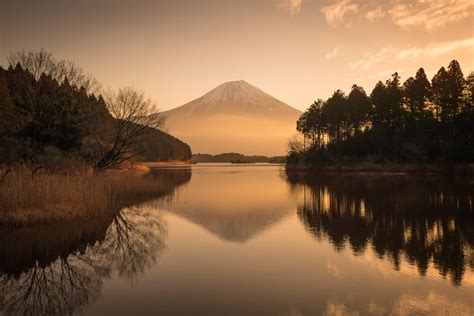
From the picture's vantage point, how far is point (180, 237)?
1399cm

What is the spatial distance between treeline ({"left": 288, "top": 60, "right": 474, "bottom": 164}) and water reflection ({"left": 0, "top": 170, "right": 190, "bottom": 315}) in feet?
168

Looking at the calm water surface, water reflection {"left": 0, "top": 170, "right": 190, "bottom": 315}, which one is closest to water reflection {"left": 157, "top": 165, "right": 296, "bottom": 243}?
the calm water surface

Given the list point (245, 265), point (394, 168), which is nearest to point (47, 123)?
point (245, 265)

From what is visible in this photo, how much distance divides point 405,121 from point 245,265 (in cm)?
6354

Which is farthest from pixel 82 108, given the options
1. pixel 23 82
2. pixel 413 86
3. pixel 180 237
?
pixel 413 86

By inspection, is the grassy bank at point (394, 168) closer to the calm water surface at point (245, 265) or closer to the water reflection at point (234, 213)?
the water reflection at point (234, 213)

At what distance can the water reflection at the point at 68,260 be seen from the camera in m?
7.64

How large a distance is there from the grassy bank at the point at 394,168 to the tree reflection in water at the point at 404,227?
28.7 m

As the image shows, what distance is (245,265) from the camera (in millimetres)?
10195

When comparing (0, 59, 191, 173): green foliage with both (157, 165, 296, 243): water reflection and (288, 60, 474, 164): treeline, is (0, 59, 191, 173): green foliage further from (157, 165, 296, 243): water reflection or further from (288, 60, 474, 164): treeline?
(288, 60, 474, 164): treeline

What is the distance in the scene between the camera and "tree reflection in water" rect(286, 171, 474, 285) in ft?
34.6

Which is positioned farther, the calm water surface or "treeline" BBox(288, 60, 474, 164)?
"treeline" BBox(288, 60, 474, 164)

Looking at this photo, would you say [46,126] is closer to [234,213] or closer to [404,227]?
[234,213]

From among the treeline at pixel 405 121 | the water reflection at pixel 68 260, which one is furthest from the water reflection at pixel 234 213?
the treeline at pixel 405 121
